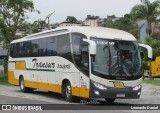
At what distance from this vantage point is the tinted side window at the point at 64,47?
2123 centimetres

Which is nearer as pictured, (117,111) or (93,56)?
(117,111)

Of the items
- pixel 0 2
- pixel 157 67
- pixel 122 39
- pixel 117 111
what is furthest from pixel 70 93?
pixel 157 67

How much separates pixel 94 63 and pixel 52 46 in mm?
4912

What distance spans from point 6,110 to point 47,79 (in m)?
8.15

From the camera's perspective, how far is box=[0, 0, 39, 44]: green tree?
46031 millimetres

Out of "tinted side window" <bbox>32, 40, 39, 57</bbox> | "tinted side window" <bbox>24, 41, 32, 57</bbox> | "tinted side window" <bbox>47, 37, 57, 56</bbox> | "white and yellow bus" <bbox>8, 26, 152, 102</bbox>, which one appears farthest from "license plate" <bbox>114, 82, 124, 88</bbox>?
"tinted side window" <bbox>24, 41, 32, 57</bbox>

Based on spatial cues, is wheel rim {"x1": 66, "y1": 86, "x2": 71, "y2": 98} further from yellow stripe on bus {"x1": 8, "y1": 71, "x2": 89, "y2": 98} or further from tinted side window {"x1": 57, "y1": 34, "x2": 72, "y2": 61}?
tinted side window {"x1": 57, "y1": 34, "x2": 72, "y2": 61}

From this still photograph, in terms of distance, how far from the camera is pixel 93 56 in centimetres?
1841

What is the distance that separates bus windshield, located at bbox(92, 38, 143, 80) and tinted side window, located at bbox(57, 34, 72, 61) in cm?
216

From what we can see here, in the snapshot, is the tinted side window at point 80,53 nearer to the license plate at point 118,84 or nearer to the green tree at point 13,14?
the license plate at point 118,84

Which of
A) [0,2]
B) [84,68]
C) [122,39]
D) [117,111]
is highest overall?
[0,2]

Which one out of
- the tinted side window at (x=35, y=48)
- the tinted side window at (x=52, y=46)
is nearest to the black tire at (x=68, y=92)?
the tinted side window at (x=52, y=46)

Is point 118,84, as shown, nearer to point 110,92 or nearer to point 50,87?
point 110,92

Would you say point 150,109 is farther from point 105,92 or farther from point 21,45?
point 21,45
